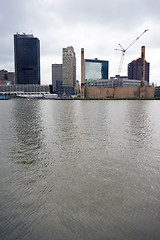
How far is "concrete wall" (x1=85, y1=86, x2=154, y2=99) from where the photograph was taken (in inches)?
5344

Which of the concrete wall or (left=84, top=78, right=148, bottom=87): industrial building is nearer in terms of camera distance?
the concrete wall

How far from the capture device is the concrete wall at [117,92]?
445 ft

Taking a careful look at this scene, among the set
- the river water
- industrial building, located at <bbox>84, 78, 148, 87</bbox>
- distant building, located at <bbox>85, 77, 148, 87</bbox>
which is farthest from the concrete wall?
the river water

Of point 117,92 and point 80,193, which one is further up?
point 117,92

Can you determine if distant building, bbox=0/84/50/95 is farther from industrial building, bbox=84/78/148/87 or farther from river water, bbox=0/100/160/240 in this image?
river water, bbox=0/100/160/240

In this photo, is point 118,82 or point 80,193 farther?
point 118,82


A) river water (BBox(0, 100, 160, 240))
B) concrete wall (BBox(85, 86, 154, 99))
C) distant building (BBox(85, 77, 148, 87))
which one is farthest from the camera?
distant building (BBox(85, 77, 148, 87))

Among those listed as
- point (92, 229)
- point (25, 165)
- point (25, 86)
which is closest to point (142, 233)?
point (92, 229)

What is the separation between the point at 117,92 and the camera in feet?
463

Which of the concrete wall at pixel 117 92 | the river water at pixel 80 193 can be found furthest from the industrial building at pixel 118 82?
the river water at pixel 80 193

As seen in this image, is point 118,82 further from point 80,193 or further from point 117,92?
point 80,193

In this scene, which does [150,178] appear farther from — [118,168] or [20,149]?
[20,149]

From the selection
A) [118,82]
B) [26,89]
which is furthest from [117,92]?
[26,89]

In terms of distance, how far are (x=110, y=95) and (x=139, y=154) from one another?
135 m
